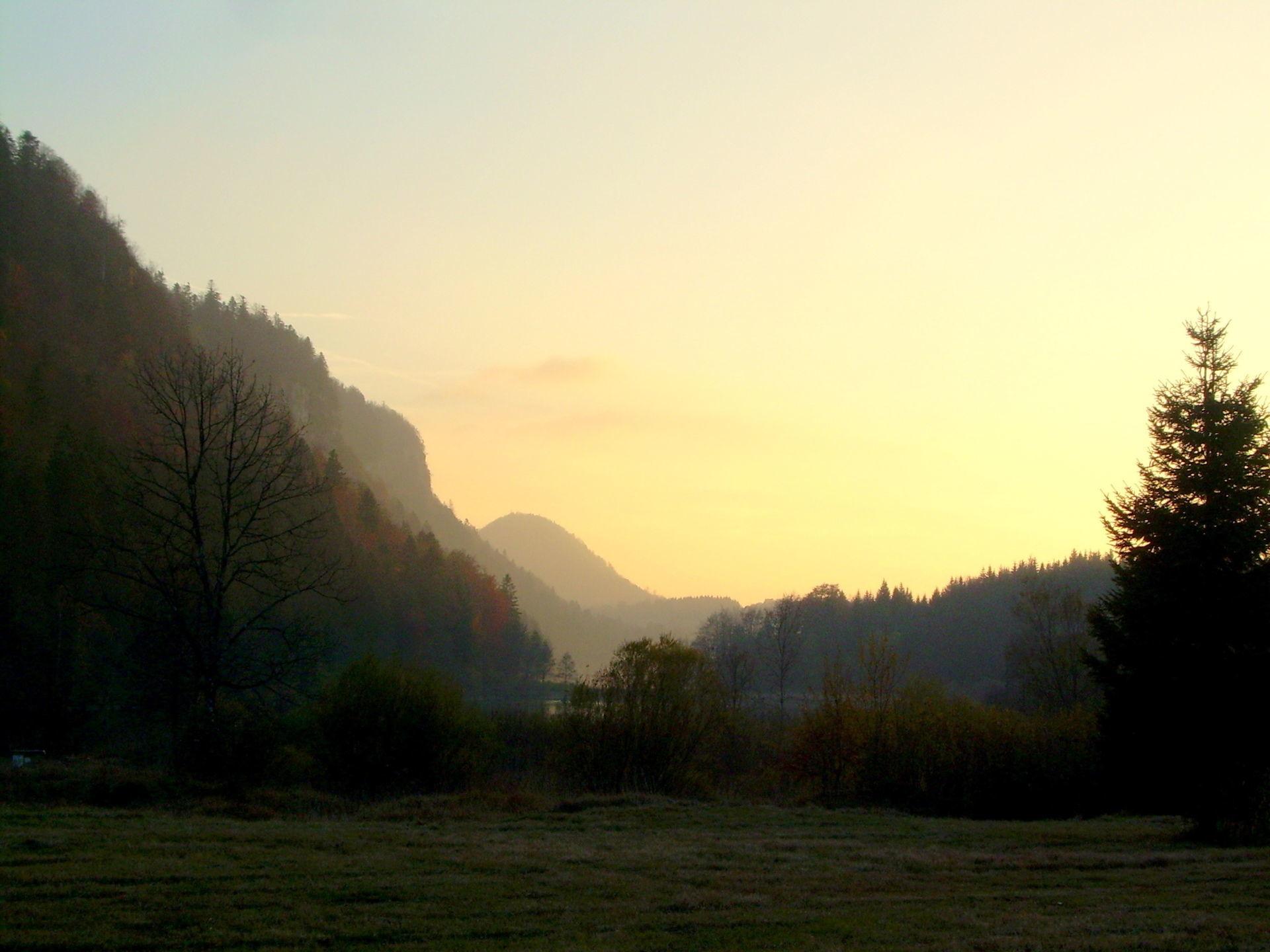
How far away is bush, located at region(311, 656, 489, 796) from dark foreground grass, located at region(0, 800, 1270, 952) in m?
8.61

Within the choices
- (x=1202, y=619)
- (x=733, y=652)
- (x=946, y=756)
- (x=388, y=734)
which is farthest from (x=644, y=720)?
(x=733, y=652)

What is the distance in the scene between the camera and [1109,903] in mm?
10070

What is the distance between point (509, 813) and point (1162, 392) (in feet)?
54.0

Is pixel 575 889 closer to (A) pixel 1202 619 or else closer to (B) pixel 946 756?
(A) pixel 1202 619

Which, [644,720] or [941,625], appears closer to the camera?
[644,720]

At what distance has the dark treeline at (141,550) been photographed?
2266 centimetres

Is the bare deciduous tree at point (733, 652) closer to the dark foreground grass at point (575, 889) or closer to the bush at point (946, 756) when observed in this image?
the bush at point (946, 756)

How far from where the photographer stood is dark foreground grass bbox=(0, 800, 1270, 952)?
25.0 ft

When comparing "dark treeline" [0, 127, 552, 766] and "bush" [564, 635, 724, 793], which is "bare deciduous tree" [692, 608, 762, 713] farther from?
"dark treeline" [0, 127, 552, 766]

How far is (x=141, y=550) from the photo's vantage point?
36625 millimetres

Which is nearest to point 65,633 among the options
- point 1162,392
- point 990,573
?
point 1162,392

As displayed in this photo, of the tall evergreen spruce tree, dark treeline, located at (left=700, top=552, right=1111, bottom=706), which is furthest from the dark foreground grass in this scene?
dark treeline, located at (left=700, top=552, right=1111, bottom=706)

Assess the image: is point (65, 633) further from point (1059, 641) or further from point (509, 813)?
point (1059, 641)

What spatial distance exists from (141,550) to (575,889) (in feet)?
108
